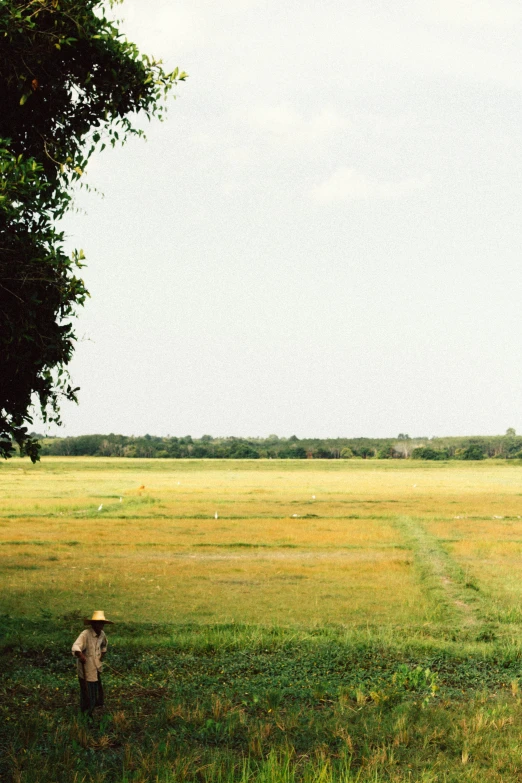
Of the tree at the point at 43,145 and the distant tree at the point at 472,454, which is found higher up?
the tree at the point at 43,145

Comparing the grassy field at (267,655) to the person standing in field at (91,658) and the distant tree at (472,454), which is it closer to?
the person standing in field at (91,658)

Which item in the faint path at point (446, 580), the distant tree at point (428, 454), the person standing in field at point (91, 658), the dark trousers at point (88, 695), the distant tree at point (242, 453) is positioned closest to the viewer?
the person standing in field at point (91, 658)

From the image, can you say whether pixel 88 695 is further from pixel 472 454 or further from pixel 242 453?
pixel 472 454

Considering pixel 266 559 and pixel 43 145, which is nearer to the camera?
pixel 43 145

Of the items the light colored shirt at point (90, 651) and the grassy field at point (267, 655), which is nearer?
the grassy field at point (267, 655)

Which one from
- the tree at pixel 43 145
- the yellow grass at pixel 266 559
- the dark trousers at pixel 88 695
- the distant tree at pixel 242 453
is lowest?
the yellow grass at pixel 266 559

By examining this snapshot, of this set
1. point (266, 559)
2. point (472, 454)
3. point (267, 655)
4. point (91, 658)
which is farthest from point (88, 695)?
point (472, 454)

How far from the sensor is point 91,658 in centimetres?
1100

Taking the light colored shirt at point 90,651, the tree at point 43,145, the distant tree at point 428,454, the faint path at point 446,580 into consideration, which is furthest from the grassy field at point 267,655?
the distant tree at point 428,454

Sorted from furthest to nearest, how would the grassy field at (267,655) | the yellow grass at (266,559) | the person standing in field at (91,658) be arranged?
the yellow grass at (266,559), the person standing in field at (91,658), the grassy field at (267,655)

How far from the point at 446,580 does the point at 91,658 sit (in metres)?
16.9

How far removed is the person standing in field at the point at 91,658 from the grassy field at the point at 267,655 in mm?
390

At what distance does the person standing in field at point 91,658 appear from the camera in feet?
35.8

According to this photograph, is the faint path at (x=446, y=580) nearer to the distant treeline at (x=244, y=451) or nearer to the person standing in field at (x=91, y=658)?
the person standing in field at (x=91, y=658)
